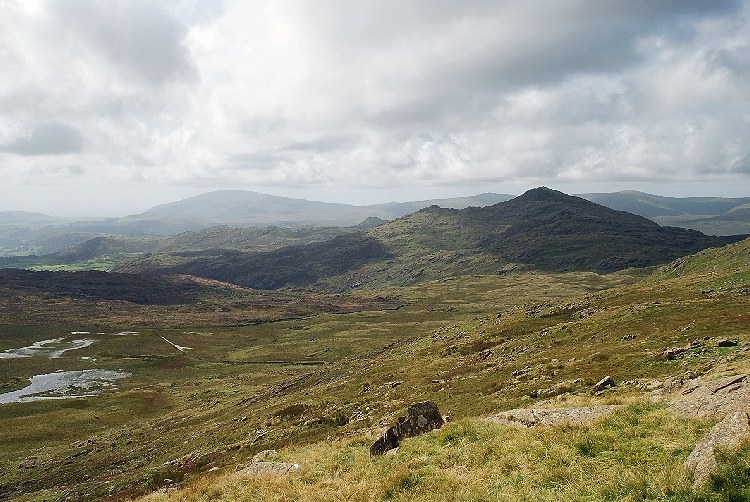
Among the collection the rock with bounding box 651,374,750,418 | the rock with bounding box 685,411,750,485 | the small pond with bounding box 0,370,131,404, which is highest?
the rock with bounding box 685,411,750,485

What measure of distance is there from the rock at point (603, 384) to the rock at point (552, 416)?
10.4 metres

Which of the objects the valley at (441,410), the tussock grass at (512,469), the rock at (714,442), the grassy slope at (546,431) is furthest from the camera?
the valley at (441,410)

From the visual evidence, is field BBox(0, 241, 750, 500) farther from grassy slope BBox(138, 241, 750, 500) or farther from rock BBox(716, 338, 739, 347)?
rock BBox(716, 338, 739, 347)

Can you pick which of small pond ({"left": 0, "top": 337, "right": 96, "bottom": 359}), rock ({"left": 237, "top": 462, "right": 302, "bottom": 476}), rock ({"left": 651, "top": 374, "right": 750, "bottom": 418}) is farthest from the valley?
small pond ({"left": 0, "top": 337, "right": 96, "bottom": 359})

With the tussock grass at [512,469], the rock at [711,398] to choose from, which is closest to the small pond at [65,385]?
the tussock grass at [512,469]

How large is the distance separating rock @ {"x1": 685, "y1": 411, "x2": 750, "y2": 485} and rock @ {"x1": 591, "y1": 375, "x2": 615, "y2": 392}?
18.6 m

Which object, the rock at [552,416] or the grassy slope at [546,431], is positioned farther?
the rock at [552,416]

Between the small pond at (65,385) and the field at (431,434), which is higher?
the field at (431,434)

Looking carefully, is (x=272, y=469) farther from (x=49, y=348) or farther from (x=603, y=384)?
(x=49, y=348)

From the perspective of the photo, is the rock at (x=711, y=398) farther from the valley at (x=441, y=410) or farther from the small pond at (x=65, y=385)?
the small pond at (x=65, y=385)

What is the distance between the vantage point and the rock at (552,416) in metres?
22.5

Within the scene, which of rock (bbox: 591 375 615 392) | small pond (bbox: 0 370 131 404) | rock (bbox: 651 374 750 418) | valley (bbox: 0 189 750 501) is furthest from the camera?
small pond (bbox: 0 370 131 404)

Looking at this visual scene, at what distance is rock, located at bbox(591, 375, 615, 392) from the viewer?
33594 millimetres

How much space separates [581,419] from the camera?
2233cm
